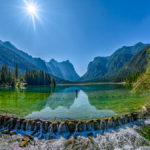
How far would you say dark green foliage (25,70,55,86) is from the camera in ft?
332

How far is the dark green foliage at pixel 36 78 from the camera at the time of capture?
101m

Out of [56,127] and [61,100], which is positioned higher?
[56,127]

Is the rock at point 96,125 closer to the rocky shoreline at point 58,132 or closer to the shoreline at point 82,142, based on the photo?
the rocky shoreline at point 58,132

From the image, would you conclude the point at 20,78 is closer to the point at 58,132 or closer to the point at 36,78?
the point at 36,78

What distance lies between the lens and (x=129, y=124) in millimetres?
10961

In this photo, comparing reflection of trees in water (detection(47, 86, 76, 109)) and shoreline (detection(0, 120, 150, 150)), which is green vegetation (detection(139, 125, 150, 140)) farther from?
reflection of trees in water (detection(47, 86, 76, 109))

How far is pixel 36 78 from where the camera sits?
351 feet

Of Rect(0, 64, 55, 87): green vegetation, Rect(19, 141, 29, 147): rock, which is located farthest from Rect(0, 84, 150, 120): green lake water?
Rect(0, 64, 55, 87): green vegetation

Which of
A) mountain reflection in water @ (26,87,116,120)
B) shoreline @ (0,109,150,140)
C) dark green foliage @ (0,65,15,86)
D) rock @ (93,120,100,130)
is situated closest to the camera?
shoreline @ (0,109,150,140)

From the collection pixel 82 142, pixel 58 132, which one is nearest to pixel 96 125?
pixel 82 142

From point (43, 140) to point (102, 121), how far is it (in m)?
6.07

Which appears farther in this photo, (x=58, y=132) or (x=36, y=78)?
(x=36, y=78)

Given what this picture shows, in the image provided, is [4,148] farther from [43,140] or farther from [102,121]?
[102,121]

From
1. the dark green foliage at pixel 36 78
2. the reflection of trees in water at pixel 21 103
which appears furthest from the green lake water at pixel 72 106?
the dark green foliage at pixel 36 78
